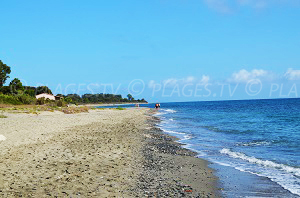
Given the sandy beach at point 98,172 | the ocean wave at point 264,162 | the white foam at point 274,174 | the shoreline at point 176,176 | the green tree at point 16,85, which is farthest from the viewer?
the green tree at point 16,85

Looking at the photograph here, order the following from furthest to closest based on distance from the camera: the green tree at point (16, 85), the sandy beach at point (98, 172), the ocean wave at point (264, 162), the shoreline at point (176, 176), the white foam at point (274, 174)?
the green tree at point (16, 85)
the ocean wave at point (264, 162)
the white foam at point (274, 174)
the shoreline at point (176, 176)
the sandy beach at point (98, 172)

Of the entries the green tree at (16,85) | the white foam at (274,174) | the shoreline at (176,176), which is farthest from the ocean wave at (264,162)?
the green tree at (16,85)

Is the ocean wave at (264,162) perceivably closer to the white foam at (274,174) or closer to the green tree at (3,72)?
→ the white foam at (274,174)

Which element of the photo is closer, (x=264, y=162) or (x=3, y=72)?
(x=264, y=162)

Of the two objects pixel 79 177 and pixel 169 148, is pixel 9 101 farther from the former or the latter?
pixel 79 177

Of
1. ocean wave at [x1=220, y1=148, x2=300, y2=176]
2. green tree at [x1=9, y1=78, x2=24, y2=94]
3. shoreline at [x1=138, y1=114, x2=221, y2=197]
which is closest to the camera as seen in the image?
shoreline at [x1=138, y1=114, x2=221, y2=197]

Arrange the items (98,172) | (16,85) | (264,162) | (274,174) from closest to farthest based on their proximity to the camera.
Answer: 1. (98,172)
2. (274,174)
3. (264,162)
4. (16,85)

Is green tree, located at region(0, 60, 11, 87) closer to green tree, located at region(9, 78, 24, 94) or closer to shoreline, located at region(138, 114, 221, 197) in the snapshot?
green tree, located at region(9, 78, 24, 94)

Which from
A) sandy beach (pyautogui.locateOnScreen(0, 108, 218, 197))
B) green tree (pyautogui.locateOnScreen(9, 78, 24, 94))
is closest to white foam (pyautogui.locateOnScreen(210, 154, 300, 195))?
sandy beach (pyautogui.locateOnScreen(0, 108, 218, 197))

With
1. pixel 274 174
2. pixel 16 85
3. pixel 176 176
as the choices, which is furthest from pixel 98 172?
pixel 16 85

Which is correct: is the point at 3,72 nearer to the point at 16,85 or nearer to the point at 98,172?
the point at 16,85

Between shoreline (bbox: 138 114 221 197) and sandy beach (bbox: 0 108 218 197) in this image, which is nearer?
sandy beach (bbox: 0 108 218 197)

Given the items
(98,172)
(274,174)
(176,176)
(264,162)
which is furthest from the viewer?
(264,162)

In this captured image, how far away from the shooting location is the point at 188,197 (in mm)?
7168
